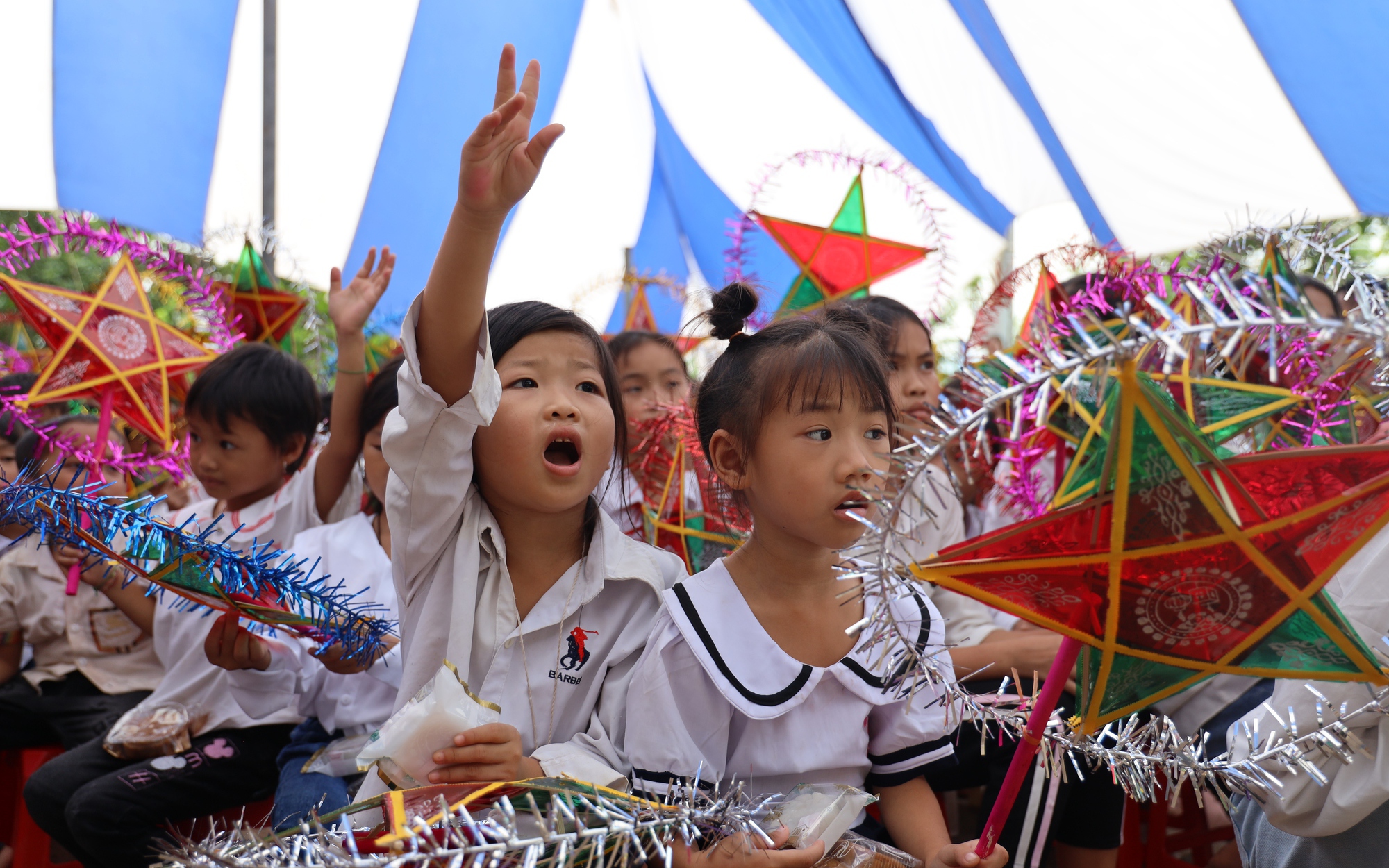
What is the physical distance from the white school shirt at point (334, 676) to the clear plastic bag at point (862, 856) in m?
0.94

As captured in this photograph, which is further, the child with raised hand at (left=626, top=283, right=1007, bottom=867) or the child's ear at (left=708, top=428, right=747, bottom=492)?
the child's ear at (left=708, top=428, right=747, bottom=492)

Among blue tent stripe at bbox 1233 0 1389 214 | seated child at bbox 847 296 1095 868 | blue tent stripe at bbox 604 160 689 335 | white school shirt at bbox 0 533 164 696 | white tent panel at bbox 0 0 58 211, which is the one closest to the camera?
seated child at bbox 847 296 1095 868

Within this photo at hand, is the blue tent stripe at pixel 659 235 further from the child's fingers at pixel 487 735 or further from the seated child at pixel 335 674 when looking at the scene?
the child's fingers at pixel 487 735

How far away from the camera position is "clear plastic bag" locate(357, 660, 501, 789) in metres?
1.04

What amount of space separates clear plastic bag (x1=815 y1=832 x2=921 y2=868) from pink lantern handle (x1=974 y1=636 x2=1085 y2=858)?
173 mm

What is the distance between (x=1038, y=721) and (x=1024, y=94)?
423 centimetres

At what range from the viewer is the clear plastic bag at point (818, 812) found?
1.03 m

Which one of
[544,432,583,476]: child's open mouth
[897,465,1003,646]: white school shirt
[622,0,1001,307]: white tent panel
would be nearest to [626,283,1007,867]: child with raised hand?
[544,432,583,476]: child's open mouth

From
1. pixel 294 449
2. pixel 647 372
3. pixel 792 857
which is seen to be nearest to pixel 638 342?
pixel 647 372

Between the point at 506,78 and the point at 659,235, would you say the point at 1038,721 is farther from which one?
the point at 659,235

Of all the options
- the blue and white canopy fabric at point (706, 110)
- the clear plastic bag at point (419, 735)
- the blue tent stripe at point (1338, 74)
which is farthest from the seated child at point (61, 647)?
the blue tent stripe at point (1338, 74)

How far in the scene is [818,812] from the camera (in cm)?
104

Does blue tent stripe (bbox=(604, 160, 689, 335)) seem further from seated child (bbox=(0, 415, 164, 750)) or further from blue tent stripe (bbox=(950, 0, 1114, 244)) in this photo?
seated child (bbox=(0, 415, 164, 750))

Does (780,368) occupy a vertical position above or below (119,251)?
below
